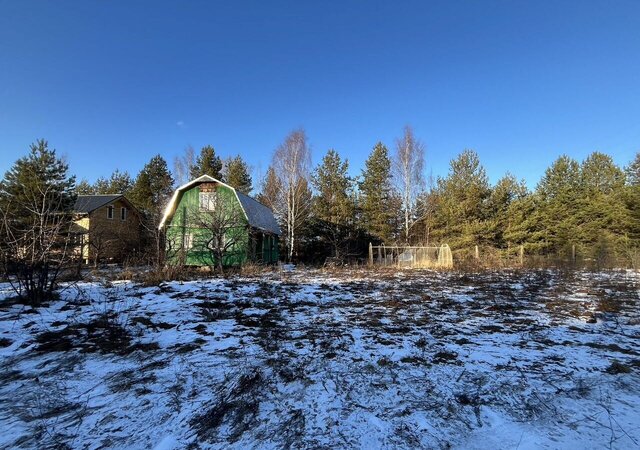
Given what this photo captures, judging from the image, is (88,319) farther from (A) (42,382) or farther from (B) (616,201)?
(B) (616,201)

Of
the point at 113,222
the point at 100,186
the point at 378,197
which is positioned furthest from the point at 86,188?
the point at 378,197

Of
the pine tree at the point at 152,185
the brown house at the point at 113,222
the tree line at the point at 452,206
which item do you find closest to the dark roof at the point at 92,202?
the brown house at the point at 113,222

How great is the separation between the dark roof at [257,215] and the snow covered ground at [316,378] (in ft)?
37.3

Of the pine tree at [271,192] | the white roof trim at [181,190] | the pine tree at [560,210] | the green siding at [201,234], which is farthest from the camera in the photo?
the pine tree at [271,192]

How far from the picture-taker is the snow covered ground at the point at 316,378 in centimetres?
232

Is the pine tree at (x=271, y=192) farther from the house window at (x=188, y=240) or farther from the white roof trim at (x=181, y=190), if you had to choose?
the house window at (x=188, y=240)

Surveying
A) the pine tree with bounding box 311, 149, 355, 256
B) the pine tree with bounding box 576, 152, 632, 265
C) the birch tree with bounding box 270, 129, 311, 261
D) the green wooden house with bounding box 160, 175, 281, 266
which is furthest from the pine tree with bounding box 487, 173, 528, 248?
the green wooden house with bounding box 160, 175, 281, 266

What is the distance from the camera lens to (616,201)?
2216 centimetres

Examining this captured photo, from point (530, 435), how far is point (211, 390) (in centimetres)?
267

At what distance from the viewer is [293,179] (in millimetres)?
25016

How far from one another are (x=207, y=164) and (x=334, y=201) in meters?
12.9

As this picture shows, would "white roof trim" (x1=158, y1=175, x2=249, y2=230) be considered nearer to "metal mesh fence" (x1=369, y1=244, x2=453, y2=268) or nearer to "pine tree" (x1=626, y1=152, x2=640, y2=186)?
"metal mesh fence" (x1=369, y1=244, x2=453, y2=268)

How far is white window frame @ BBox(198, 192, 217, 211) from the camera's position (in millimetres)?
17953

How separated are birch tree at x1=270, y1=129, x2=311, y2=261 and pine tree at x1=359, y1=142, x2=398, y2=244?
5.26m
